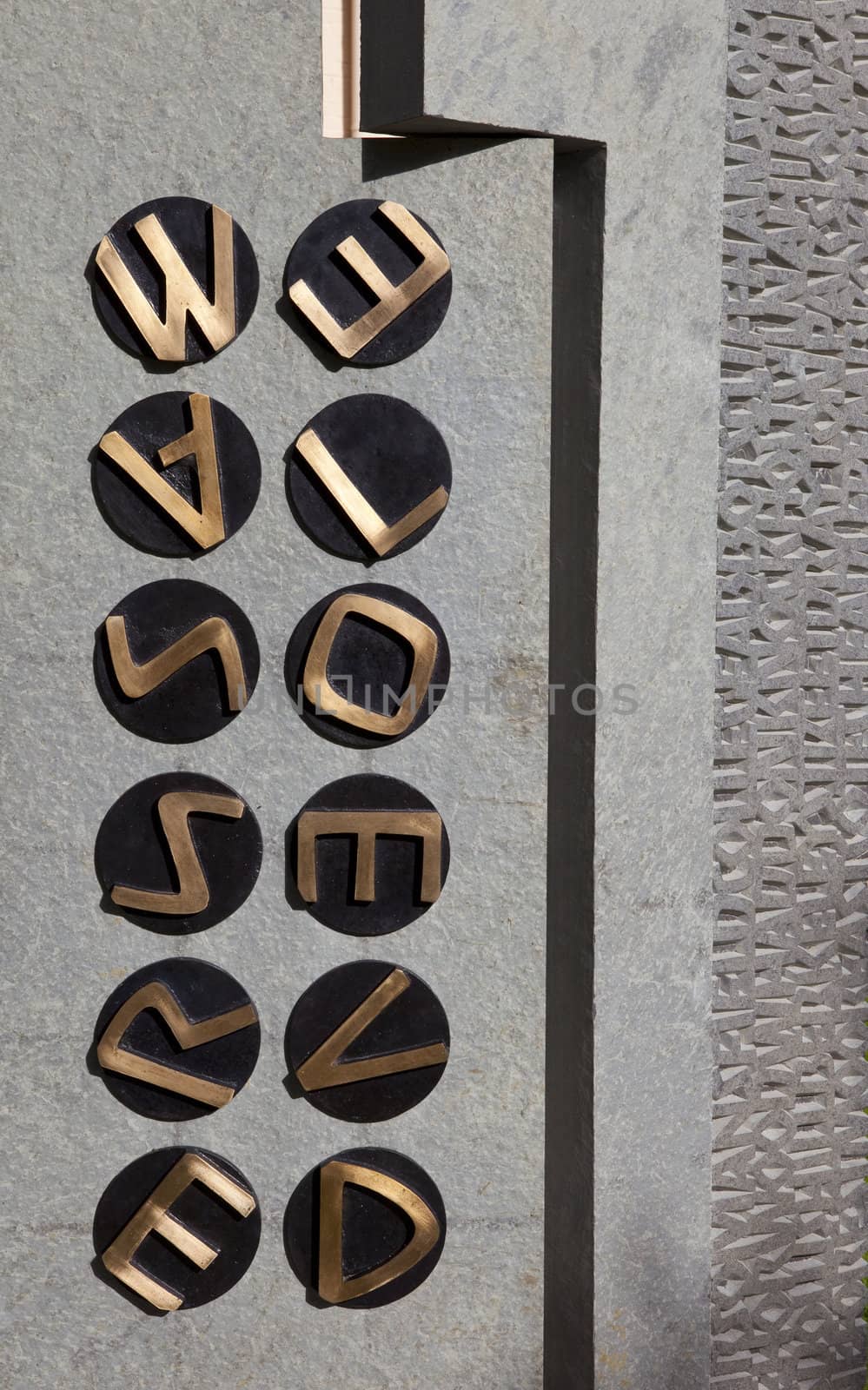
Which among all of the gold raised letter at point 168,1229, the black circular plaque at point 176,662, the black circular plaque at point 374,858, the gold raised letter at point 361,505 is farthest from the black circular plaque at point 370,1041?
the gold raised letter at point 361,505

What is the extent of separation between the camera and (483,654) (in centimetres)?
281

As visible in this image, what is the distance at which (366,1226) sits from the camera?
2.77 metres

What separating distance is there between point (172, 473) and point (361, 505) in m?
0.45

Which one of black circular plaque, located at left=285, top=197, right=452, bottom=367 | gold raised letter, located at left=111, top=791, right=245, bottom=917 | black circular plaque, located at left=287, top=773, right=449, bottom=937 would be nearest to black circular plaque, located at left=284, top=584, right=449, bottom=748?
black circular plaque, located at left=287, top=773, right=449, bottom=937

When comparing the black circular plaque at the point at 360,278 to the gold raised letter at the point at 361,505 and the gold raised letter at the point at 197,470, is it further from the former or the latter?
the gold raised letter at the point at 197,470

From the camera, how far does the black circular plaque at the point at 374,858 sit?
2.71 meters

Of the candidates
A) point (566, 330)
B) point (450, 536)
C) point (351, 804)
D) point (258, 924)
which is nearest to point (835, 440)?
point (566, 330)

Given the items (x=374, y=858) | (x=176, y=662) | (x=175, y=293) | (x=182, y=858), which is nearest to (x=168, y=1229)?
(x=182, y=858)

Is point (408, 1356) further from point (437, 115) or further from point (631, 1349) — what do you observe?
point (437, 115)

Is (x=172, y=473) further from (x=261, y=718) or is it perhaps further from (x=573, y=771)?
(x=573, y=771)

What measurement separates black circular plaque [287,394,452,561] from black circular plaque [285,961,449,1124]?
3.50ft

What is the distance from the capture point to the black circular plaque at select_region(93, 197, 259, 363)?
2.51 m

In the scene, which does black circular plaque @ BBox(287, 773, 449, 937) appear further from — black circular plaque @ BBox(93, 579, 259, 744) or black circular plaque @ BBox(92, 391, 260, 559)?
black circular plaque @ BBox(92, 391, 260, 559)

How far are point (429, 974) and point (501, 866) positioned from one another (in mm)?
332
